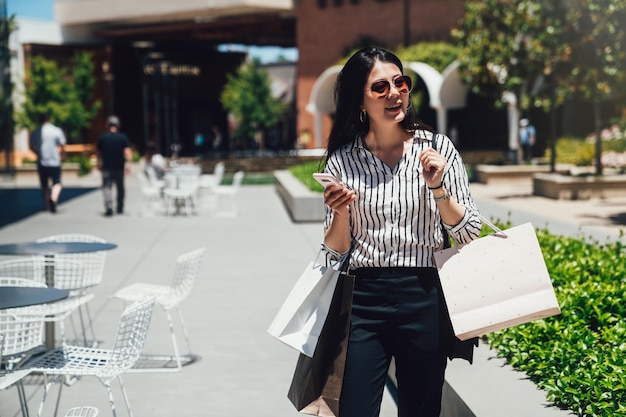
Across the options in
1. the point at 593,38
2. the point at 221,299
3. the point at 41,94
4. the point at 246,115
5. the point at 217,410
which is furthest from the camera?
the point at 246,115

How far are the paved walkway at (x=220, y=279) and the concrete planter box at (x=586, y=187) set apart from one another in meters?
0.56

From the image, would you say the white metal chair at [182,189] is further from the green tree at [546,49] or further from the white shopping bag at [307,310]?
the white shopping bag at [307,310]

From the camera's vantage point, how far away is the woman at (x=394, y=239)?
3309 mm

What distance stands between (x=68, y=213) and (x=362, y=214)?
710 inches

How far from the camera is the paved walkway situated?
614 centimetres

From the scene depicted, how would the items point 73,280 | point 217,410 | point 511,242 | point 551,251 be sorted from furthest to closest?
point 551,251 < point 73,280 < point 217,410 < point 511,242

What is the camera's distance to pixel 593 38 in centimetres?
1931

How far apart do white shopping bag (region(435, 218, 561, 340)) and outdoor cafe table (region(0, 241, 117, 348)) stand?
4.04m

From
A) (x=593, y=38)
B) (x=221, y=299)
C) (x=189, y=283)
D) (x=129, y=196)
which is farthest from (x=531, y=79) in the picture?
(x=189, y=283)

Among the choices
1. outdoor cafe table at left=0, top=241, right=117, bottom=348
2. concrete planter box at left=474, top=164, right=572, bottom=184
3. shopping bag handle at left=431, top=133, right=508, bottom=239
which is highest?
shopping bag handle at left=431, top=133, right=508, bottom=239

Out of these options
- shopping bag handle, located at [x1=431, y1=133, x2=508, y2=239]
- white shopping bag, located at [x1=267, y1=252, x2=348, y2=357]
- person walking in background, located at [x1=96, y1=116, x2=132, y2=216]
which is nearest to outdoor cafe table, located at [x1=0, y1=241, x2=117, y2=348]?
white shopping bag, located at [x1=267, y1=252, x2=348, y2=357]

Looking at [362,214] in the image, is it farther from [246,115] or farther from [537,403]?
[246,115]

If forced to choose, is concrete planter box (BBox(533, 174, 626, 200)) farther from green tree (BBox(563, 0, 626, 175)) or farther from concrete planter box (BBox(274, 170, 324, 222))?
concrete planter box (BBox(274, 170, 324, 222))

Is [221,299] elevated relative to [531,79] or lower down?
lower down
